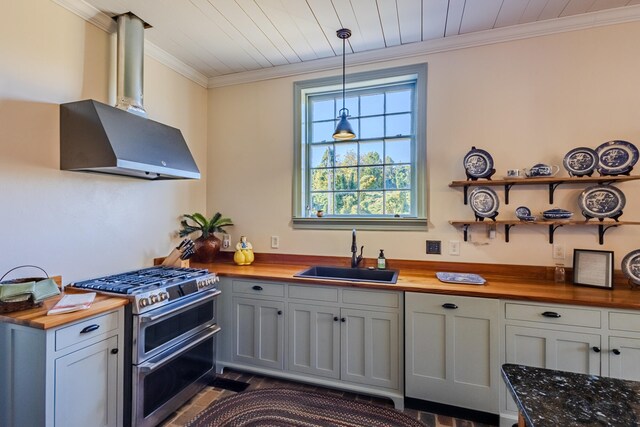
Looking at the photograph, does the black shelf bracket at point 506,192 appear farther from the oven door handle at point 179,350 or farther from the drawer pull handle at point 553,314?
the oven door handle at point 179,350

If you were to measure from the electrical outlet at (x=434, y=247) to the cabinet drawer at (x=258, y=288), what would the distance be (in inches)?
49.4

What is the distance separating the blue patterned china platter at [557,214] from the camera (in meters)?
2.16

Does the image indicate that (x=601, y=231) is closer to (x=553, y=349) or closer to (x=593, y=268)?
(x=593, y=268)

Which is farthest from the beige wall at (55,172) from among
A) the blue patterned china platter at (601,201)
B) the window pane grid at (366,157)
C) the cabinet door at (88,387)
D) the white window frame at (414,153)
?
the blue patterned china platter at (601,201)

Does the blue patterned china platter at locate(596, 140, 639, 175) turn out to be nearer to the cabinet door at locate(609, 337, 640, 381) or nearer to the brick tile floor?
the cabinet door at locate(609, 337, 640, 381)

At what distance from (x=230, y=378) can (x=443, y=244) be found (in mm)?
2055

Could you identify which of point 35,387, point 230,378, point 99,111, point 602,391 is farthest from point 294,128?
A: point 602,391

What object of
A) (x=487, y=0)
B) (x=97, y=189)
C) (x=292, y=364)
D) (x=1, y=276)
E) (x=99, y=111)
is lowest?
(x=292, y=364)

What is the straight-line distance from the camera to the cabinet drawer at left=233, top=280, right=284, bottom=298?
2.40 metres

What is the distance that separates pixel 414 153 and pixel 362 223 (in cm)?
78

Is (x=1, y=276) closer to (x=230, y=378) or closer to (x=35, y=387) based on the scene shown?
(x=35, y=387)

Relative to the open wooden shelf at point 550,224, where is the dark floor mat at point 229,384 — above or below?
below

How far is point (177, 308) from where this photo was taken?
2049mm

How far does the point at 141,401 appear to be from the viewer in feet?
5.94
